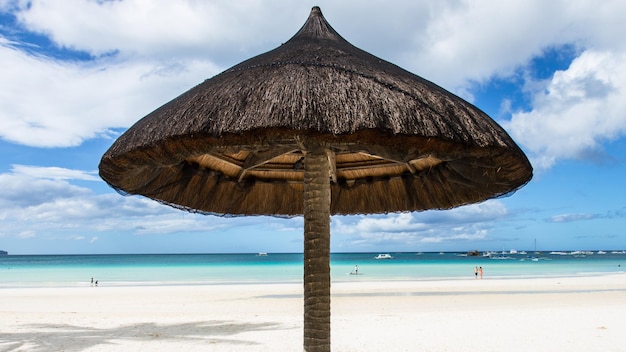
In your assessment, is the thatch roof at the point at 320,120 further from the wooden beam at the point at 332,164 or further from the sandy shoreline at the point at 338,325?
the sandy shoreline at the point at 338,325

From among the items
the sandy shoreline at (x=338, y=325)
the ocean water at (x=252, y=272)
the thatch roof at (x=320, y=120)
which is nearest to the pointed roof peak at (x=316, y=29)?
the thatch roof at (x=320, y=120)

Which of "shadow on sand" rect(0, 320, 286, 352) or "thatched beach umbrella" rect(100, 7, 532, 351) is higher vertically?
"thatched beach umbrella" rect(100, 7, 532, 351)

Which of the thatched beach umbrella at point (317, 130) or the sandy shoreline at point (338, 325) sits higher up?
the thatched beach umbrella at point (317, 130)

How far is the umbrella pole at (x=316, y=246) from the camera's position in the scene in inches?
133

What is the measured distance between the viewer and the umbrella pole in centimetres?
339

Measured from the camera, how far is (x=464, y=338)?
8.78 m

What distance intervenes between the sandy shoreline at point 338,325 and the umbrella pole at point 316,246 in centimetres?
452

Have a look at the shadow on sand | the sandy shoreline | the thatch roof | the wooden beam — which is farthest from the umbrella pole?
the shadow on sand

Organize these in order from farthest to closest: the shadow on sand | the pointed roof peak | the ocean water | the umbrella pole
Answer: the ocean water → the shadow on sand → the pointed roof peak → the umbrella pole

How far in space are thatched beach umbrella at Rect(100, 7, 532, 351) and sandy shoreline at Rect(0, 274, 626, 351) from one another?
452 centimetres

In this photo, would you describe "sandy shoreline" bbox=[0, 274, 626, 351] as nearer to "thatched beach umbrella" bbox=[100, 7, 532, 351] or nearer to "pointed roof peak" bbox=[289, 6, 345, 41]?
"thatched beach umbrella" bbox=[100, 7, 532, 351]

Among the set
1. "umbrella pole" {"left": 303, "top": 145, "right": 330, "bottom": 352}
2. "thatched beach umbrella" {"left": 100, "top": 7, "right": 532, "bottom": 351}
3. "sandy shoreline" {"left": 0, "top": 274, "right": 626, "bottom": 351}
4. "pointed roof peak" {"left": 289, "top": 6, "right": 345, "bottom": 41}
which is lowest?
"sandy shoreline" {"left": 0, "top": 274, "right": 626, "bottom": 351}

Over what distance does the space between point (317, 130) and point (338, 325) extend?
27.2 ft

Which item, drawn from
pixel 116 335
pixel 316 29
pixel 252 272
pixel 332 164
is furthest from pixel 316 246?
pixel 252 272
